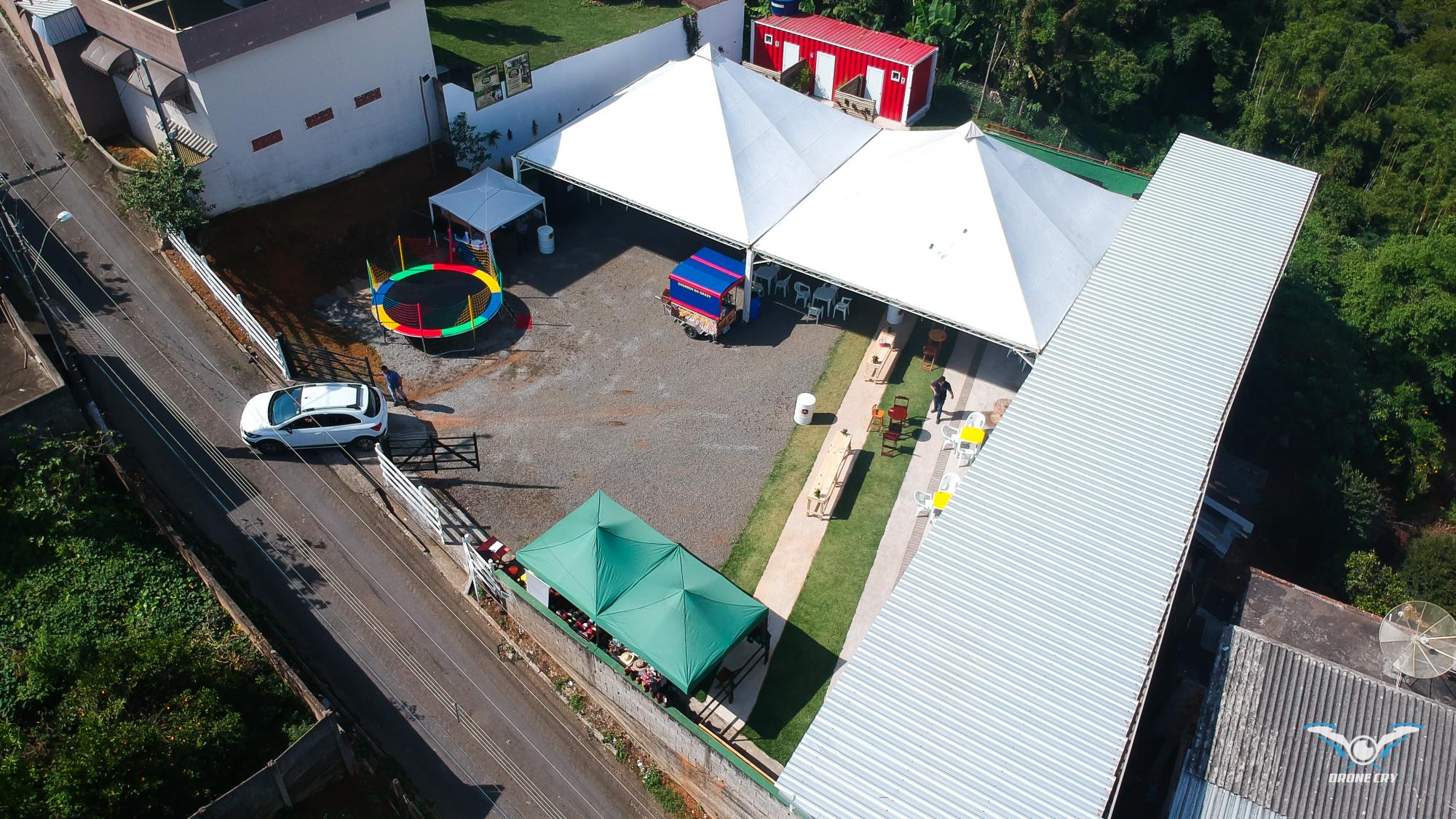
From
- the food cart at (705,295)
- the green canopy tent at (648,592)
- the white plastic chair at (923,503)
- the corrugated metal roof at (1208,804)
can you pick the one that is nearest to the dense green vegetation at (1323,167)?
the corrugated metal roof at (1208,804)

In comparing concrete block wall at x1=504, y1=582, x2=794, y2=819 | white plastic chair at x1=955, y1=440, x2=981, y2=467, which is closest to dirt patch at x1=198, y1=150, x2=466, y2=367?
concrete block wall at x1=504, y1=582, x2=794, y2=819

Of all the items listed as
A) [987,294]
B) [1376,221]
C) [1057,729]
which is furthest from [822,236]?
[1376,221]

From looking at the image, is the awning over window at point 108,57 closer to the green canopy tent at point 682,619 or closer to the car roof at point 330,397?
the car roof at point 330,397

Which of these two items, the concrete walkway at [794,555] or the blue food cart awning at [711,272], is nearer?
the concrete walkway at [794,555]

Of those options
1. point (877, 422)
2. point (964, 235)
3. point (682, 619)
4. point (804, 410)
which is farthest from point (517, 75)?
point (682, 619)

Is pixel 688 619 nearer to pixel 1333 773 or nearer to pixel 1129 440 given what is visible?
pixel 1129 440
